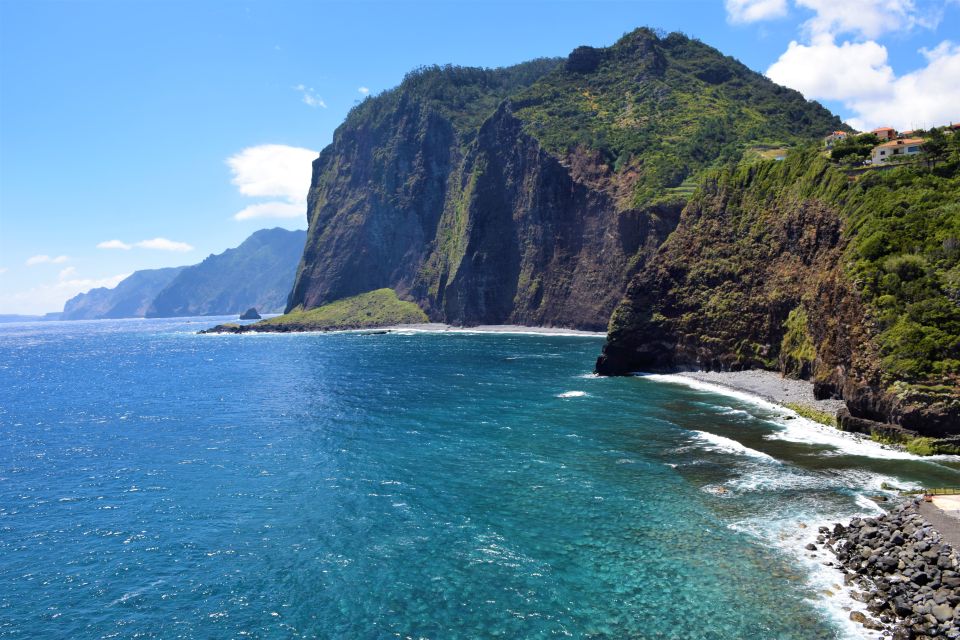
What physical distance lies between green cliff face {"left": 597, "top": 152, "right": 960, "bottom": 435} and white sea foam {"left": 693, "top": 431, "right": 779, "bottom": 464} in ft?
44.2

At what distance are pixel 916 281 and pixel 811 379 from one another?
827 inches

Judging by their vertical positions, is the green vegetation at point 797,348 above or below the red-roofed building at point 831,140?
below

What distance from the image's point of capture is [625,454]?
51.6m

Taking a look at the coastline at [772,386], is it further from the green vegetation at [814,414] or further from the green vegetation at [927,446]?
the green vegetation at [927,446]

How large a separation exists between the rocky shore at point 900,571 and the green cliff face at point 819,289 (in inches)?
900

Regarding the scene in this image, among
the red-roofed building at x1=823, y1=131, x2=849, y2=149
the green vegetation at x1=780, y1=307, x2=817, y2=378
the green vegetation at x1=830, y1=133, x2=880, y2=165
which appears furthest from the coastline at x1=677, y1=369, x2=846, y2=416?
the red-roofed building at x1=823, y1=131, x2=849, y2=149

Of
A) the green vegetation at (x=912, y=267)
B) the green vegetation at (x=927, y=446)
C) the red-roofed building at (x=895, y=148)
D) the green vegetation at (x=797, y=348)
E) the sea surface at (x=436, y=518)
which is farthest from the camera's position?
the red-roofed building at (x=895, y=148)

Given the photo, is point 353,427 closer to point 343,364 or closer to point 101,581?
point 101,581

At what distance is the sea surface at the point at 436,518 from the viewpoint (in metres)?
27.3

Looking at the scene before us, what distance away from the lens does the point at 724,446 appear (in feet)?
173

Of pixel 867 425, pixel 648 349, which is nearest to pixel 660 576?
pixel 867 425

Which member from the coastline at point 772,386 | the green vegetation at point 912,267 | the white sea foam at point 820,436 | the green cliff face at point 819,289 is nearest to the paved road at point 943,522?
the white sea foam at point 820,436

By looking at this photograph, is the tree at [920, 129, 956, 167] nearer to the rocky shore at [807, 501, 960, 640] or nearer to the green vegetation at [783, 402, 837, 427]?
the green vegetation at [783, 402, 837, 427]

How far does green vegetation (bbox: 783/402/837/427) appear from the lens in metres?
59.1
